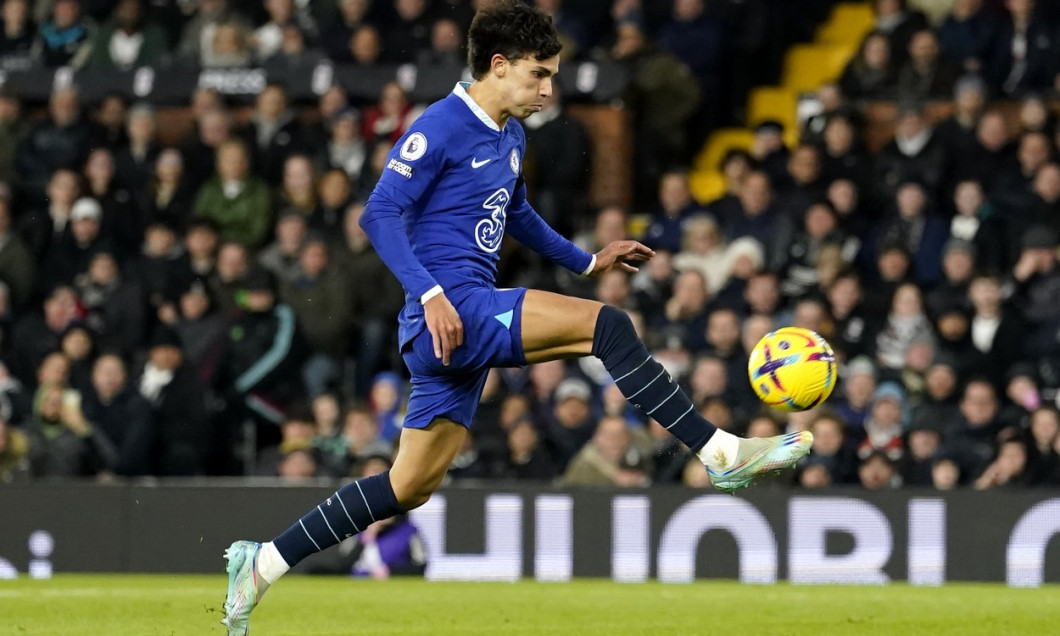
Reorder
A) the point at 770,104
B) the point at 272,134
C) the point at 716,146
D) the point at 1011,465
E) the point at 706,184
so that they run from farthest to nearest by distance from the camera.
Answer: the point at 770,104, the point at 716,146, the point at 706,184, the point at 272,134, the point at 1011,465

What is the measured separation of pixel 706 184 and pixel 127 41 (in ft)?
16.3

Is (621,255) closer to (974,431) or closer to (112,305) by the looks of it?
(974,431)

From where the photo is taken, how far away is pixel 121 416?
13.0 metres

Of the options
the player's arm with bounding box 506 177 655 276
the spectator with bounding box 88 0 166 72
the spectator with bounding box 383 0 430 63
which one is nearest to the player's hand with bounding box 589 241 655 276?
the player's arm with bounding box 506 177 655 276

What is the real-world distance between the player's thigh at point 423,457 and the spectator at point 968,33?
8132mm

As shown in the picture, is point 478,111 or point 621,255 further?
point 621,255

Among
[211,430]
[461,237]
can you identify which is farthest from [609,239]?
[461,237]

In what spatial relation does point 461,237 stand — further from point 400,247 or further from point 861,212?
point 861,212

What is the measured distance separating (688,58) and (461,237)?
835 centimetres

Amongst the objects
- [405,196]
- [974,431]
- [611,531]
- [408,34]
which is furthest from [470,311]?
[408,34]

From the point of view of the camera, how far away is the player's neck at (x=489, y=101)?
6992mm

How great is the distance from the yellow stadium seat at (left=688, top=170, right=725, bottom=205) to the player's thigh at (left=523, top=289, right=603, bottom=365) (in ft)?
27.8

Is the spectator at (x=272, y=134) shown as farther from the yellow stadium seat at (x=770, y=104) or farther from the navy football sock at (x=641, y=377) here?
the navy football sock at (x=641, y=377)

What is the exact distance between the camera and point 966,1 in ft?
Answer: 46.7
